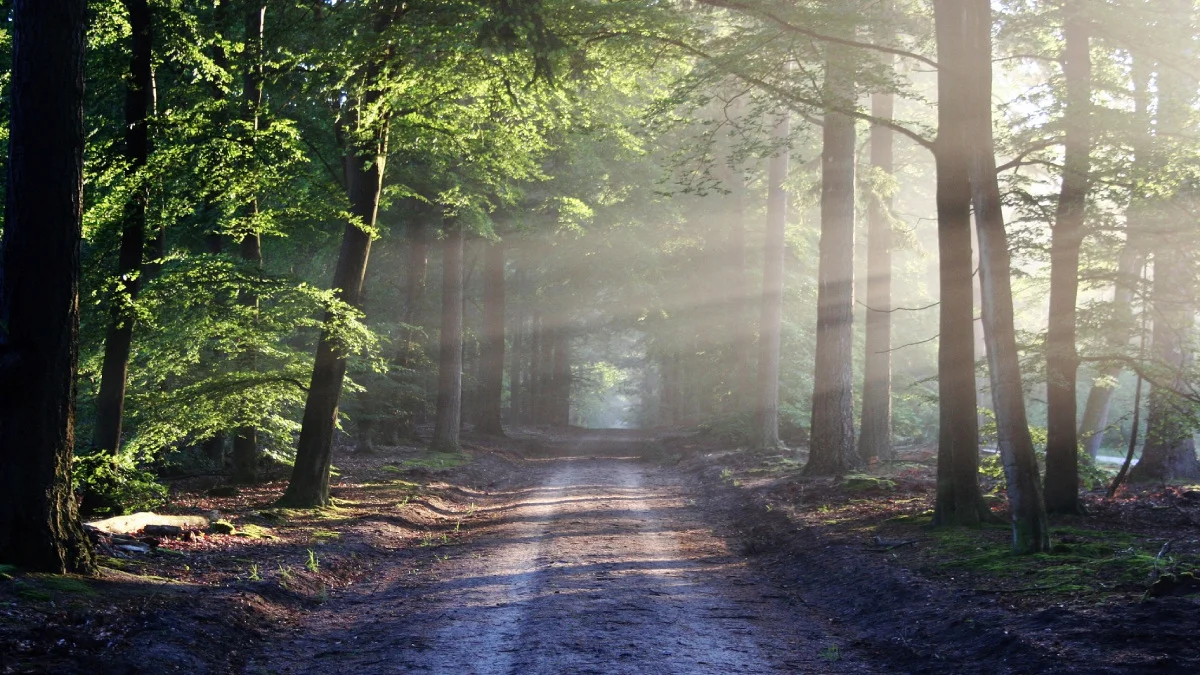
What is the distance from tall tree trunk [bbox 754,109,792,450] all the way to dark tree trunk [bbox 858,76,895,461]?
3476 millimetres

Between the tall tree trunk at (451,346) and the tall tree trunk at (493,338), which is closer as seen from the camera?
the tall tree trunk at (451,346)

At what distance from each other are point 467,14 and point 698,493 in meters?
11.5

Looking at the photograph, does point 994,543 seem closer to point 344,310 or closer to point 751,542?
point 751,542

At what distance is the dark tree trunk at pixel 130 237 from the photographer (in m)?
11.6

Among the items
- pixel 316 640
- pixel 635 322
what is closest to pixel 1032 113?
pixel 316 640

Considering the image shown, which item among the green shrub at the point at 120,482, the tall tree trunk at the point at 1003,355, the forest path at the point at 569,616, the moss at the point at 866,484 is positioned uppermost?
the tall tree trunk at the point at 1003,355

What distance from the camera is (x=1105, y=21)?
14.1 metres

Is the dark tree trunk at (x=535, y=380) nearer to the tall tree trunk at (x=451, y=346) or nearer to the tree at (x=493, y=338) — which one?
the tree at (x=493, y=338)

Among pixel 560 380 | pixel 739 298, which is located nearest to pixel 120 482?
pixel 739 298

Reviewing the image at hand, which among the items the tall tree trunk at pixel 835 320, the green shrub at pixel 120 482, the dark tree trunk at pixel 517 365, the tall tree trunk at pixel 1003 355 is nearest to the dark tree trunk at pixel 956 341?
the tall tree trunk at pixel 1003 355

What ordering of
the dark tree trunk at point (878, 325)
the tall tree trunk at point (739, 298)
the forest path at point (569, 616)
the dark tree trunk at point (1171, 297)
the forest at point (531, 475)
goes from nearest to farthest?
the forest path at point (569, 616) → the forest at point (531, 475) → the dark tree trunk at point (1171, 297) → the dark tree trunk at point (878, 325) → the tall tree trunk at point (739, 298)

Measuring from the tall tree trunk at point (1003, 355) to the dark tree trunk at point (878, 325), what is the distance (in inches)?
456

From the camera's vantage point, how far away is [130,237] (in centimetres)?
1184

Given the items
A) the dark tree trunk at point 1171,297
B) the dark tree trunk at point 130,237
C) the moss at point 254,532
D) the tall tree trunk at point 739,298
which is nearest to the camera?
the moss at point 254,532
